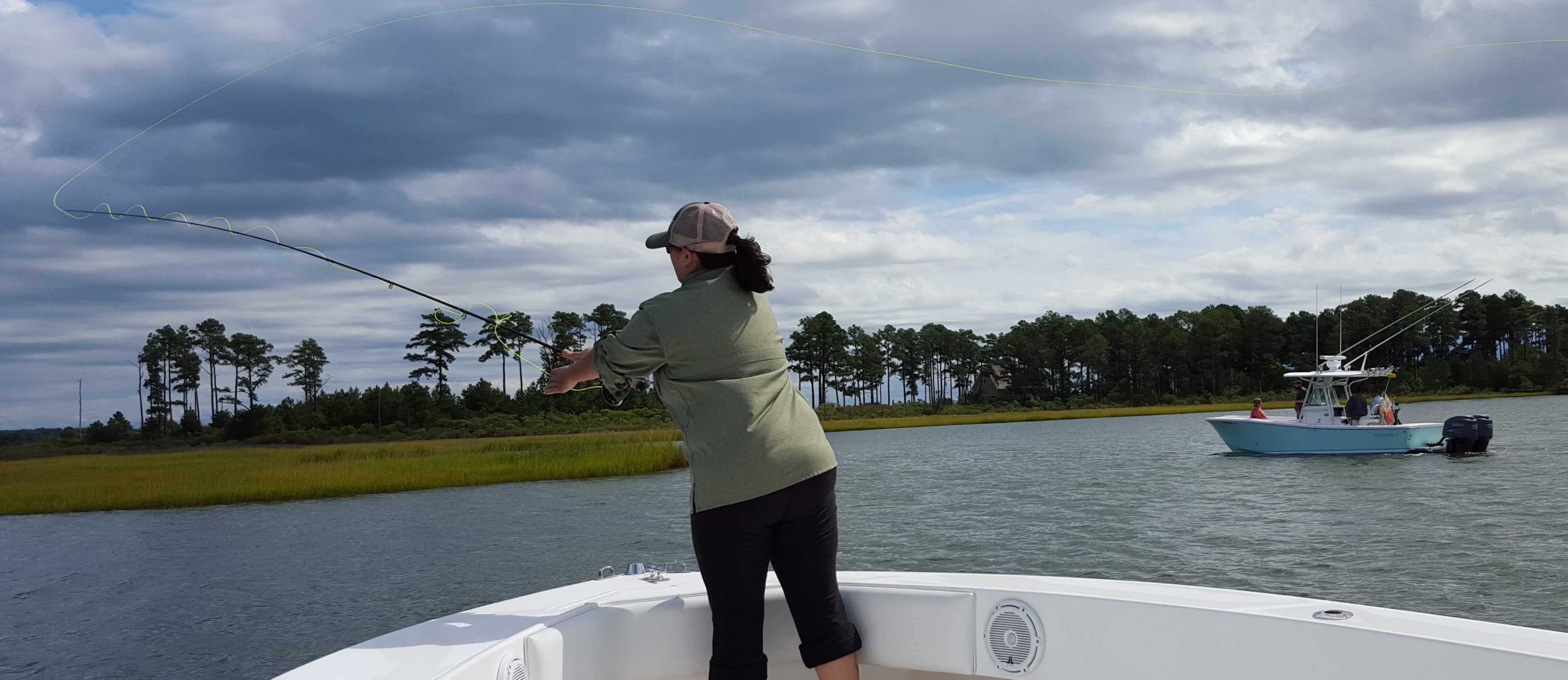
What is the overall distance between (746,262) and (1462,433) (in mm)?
28314

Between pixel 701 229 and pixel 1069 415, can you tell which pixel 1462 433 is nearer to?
pixel 701 229

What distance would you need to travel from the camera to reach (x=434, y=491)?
85.8 ft

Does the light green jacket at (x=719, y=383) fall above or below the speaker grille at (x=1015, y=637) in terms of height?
above

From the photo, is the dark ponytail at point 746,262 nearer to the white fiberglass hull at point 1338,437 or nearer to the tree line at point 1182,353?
the white fiberglass hull at point 1338,437

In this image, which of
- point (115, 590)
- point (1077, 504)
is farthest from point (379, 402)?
point (1077, 504)

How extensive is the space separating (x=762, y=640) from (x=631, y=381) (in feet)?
2.45

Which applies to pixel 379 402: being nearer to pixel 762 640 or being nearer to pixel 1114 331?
pixel 762 640

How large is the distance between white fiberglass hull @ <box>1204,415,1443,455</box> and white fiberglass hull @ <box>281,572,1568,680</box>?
81.6ft

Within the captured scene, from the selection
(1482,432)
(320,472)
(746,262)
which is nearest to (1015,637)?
(746,262)

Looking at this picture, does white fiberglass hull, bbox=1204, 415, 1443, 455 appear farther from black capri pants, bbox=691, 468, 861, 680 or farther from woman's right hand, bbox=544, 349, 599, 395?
woman's right hand, bbox=544, 349, 599, 395

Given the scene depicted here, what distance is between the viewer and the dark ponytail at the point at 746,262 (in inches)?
87.4

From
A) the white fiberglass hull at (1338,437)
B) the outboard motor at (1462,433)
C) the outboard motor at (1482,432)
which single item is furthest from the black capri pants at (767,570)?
the outboard motor at (1482,432)

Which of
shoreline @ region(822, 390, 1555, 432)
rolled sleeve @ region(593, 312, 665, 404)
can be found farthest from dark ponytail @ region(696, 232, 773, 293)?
shoreline @ region(822, 390, 1555, 432)

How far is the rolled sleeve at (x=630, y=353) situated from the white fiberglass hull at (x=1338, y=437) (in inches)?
1012
